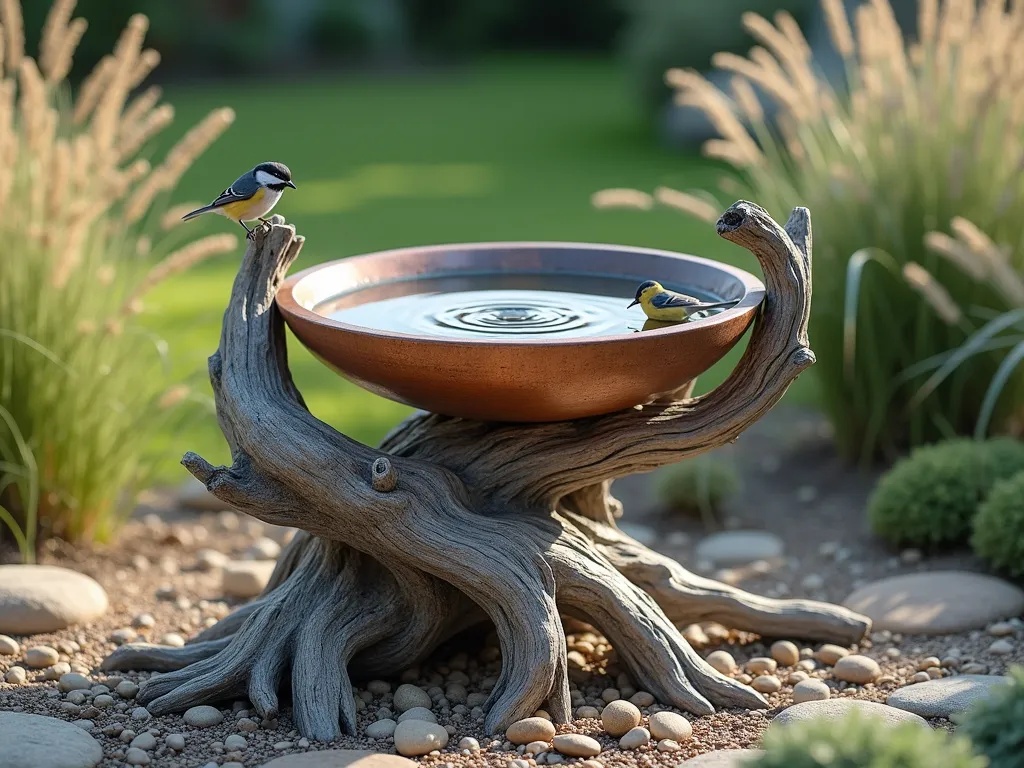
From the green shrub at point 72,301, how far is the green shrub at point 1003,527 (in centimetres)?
246

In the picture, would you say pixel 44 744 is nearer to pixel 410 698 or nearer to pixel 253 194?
pixel 410 698

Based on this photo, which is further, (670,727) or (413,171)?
(413,171)

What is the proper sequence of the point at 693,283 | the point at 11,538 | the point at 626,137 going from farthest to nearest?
the point at 626,137 → the point at 11,538 → the point at 693,283

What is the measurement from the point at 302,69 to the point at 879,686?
16.5m

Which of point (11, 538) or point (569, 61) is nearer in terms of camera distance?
point (11, 538)

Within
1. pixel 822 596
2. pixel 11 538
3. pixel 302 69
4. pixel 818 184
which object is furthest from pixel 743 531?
pixel 302 69

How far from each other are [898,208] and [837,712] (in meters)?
2.41

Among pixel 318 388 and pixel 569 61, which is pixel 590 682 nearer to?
pixel 318 388

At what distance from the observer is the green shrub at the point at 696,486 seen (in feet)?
14.7

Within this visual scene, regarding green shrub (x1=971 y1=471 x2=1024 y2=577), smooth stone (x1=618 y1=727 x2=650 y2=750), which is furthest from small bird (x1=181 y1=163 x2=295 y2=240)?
green shrub (x1=971 y1=471 x2=1024 y2=577)

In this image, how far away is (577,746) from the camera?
2559 mm

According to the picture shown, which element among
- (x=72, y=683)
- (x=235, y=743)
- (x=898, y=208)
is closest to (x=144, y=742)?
(x=235, y=743)

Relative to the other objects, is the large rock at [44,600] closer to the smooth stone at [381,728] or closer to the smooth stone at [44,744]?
the smooth stone at [44,744]

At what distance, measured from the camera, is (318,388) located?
579 centimetres
